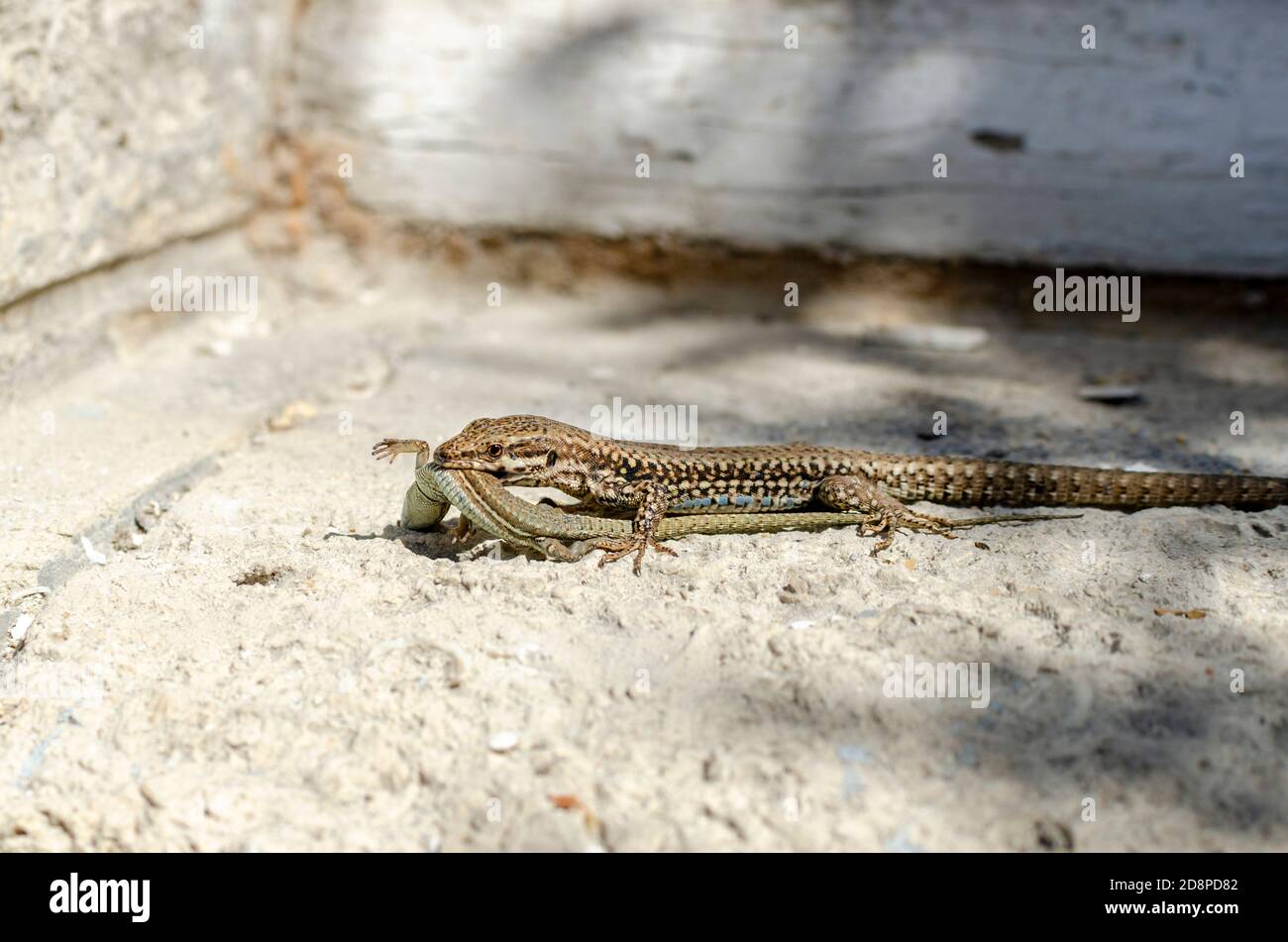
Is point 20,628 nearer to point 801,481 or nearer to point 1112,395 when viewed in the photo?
point 801,481

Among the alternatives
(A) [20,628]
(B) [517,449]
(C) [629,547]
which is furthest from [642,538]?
(A) [20,628]

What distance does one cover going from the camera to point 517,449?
4.02 meters

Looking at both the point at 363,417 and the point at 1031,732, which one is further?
the point at 363,417

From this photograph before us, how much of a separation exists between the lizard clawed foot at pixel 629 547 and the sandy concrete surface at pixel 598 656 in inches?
2.5

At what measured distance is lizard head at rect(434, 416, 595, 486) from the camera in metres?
3.85

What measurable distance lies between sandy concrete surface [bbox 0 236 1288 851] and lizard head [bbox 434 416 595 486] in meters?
0.33

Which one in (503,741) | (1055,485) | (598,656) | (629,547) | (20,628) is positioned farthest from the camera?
(1055,485)

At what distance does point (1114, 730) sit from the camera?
302 centimetres

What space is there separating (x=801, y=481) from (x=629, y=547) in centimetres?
83

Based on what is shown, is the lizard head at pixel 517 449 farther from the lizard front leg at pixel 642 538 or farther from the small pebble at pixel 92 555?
the small pebble at pixel 92 555

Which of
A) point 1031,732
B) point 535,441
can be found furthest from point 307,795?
point 1031,732

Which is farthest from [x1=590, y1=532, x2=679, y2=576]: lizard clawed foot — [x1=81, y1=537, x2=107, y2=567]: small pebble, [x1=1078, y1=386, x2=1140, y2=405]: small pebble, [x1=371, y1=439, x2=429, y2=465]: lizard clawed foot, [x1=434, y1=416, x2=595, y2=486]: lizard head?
[x1=1078, y1=386, x2=1140, y2=405]: small pebble

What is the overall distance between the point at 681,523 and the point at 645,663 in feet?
2.85
